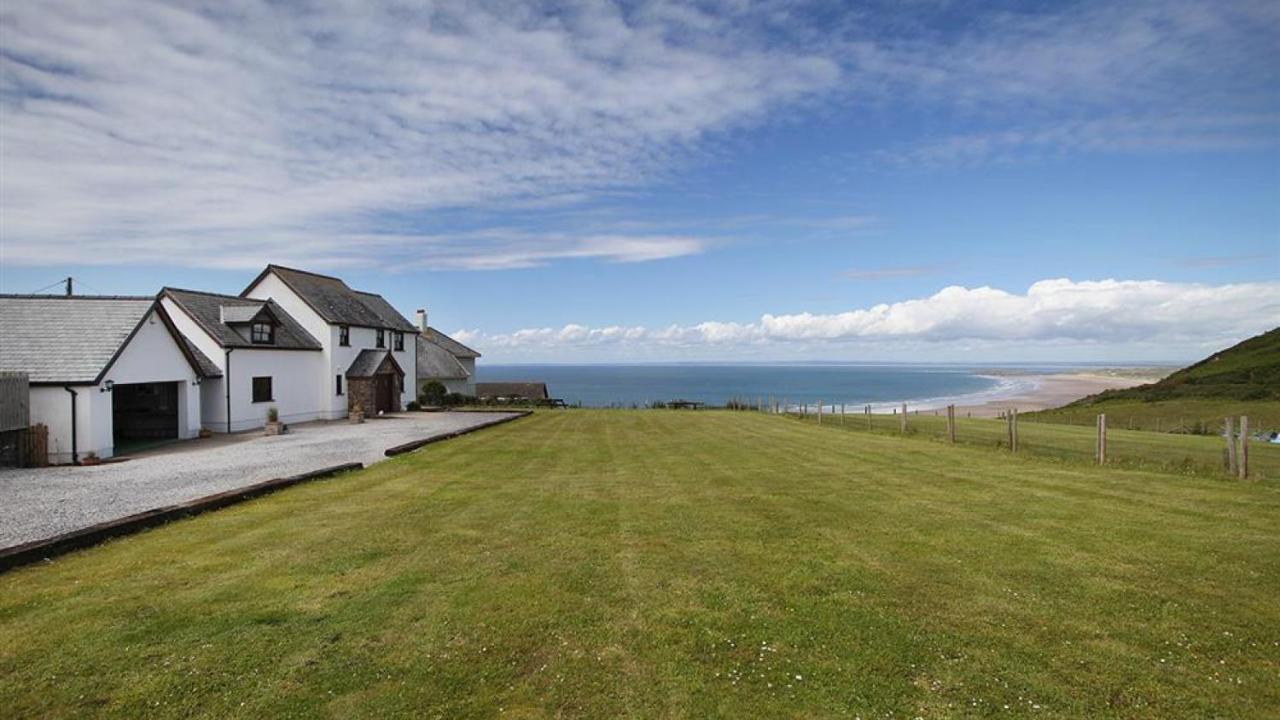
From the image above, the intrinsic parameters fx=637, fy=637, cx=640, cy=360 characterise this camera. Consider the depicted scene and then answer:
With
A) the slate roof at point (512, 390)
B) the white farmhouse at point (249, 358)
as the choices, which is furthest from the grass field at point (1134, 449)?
the slate roof at point (512, 390)

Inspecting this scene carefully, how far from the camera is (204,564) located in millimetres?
8742

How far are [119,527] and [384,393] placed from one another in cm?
→ 3149

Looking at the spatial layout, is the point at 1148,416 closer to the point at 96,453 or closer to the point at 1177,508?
the point at 1177,508

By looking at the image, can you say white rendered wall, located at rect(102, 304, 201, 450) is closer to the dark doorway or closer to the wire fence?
the dark doorway

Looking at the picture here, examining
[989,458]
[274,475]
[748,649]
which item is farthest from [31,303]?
[989,458]

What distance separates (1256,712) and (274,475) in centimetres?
1857

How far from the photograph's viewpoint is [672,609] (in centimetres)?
682

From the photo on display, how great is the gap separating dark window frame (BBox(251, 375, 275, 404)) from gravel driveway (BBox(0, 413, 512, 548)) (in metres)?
3.61

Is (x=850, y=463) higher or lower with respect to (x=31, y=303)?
lower

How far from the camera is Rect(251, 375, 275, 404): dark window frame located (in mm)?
31297

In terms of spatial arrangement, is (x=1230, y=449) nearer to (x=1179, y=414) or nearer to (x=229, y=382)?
(x=229, y=382)

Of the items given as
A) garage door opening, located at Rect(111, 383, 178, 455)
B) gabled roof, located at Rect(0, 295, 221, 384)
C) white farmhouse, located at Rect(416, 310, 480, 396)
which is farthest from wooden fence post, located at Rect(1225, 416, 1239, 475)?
white farmhouse, located at Rect(416, 310, 480, 396)

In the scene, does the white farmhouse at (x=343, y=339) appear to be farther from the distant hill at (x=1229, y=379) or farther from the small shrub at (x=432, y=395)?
the distant hill at (x=1229, y=379)

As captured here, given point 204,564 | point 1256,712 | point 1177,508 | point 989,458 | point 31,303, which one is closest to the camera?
point 1256,712
